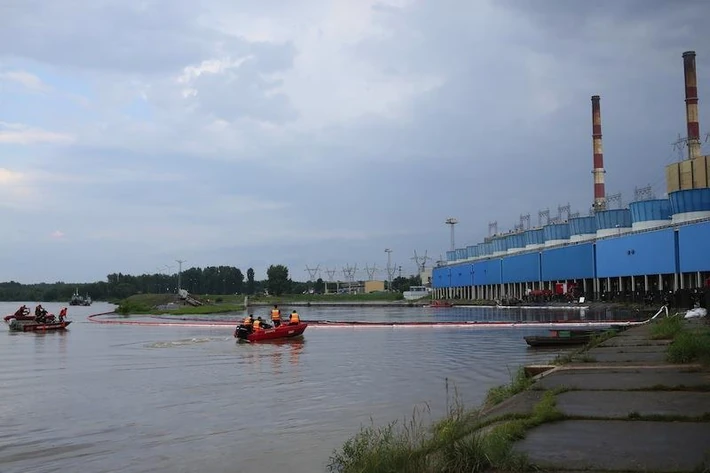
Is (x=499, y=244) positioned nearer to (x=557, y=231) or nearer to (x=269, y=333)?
(x=557, y=231)

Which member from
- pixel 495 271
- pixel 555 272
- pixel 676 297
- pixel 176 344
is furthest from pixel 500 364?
pixel 495 271

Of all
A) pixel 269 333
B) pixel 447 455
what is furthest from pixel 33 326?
pixel 447 455

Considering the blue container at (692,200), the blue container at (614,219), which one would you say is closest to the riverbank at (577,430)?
the blue container at (692,200)

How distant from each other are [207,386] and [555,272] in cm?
7846

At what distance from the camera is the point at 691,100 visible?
244 ft

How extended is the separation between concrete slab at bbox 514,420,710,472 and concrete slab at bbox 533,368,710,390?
12.7 ft

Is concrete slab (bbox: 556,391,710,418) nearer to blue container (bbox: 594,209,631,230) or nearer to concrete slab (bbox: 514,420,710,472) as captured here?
concrete slab (bbox: 514,420,710,472)

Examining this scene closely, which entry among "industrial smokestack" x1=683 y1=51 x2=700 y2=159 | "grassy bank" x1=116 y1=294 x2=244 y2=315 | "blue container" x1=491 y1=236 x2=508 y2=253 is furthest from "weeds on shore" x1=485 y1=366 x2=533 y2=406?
"blue container" x1=491 y1=236 x2=508 y2=253

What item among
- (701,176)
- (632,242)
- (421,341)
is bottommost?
(421,341)

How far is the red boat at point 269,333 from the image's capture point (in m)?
39.0

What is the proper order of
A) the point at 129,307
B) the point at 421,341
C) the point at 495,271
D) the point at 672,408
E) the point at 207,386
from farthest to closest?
the point at 495,271, the point at 129,307, the point at 421,341, the point at 207,386, the point at 672,408

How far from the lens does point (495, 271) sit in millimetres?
117688

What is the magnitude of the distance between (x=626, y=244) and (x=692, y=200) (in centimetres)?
819

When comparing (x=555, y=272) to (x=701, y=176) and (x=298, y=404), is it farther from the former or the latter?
(x=298, y=404)
